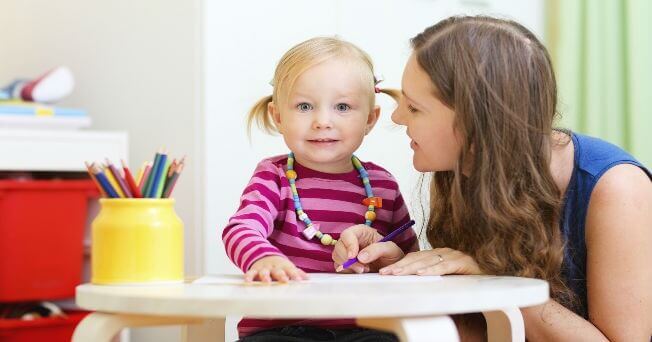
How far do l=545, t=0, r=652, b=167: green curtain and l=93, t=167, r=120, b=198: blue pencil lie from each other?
1.53 meters

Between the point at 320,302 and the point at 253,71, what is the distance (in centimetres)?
124

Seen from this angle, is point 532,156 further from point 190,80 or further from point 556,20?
point 556,20

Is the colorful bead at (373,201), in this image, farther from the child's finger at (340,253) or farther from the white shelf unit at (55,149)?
the white shelf unit at (55,149)

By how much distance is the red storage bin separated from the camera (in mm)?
1928

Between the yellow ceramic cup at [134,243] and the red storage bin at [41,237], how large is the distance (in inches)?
38.2

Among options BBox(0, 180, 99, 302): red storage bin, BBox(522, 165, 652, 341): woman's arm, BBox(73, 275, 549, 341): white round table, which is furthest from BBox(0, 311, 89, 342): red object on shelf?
BBox(522, 165, 652, 341): woman's arm

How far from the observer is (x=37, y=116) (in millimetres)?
1968

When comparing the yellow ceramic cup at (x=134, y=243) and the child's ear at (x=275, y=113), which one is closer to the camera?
the yellow ceramic cup at (x=134, y=243)

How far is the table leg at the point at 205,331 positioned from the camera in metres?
1.19

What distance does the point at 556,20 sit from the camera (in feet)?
8.24

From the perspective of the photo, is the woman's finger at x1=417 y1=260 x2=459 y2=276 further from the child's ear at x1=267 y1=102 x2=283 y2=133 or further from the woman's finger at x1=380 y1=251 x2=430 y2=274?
the child's ear at x1=267 y1=102 x2=283 y2=133

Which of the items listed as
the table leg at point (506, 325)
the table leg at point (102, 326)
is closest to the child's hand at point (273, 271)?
the table leg at point (102, 326)

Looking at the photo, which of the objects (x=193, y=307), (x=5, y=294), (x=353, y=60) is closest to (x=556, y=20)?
(x=353, y=60)

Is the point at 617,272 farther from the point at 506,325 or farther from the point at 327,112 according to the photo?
the point at 327,112
